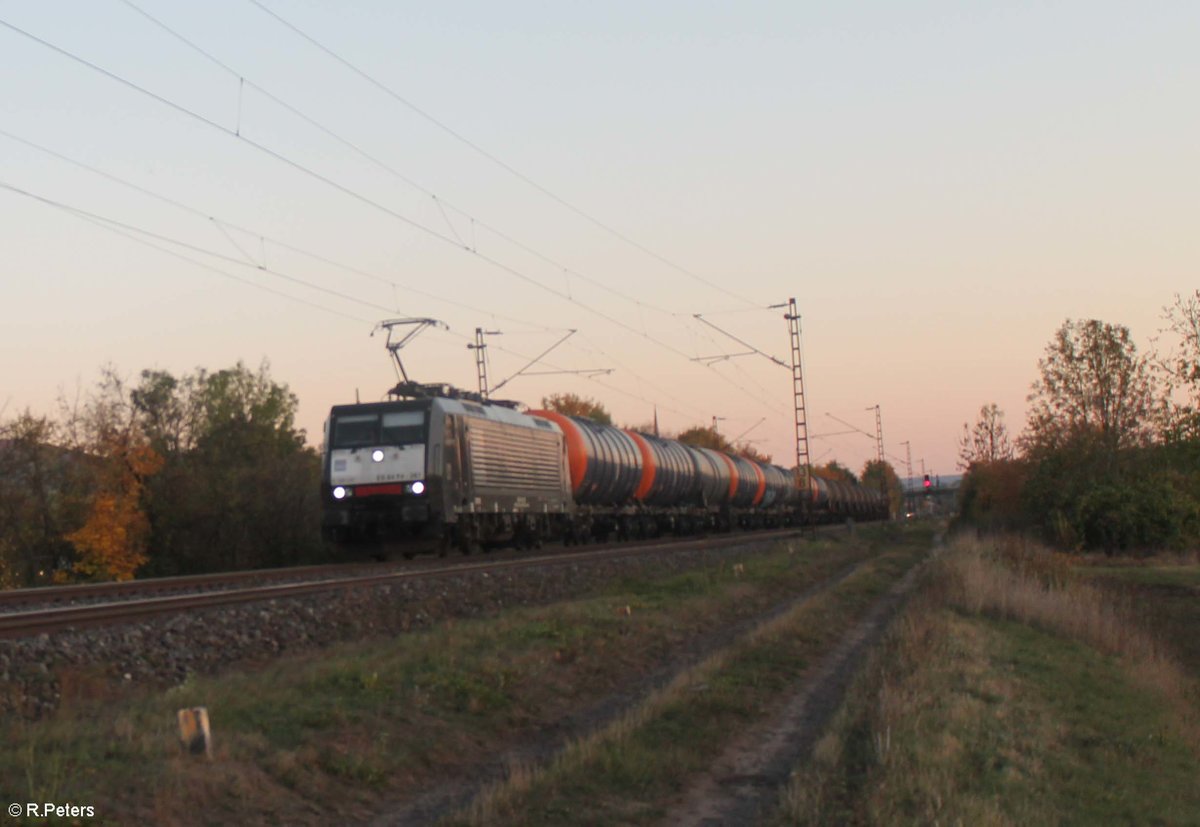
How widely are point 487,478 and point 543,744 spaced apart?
19.9m

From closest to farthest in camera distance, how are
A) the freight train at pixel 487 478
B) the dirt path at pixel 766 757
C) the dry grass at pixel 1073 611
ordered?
the dirt path at pixel 766 757
the dry grass at pixel 1073 611
the freight train at pixel 487 478

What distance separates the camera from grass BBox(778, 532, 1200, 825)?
8.16m

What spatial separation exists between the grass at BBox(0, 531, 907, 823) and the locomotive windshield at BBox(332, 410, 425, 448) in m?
10.8

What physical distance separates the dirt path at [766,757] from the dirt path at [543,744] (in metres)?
1.44

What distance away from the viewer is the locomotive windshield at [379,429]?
27531 millimetres

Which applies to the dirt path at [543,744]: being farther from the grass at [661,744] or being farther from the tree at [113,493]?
the tree at [113,493]

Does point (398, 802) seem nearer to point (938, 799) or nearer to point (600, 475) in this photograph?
point (938, 799)

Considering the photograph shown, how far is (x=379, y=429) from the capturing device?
27.8 m

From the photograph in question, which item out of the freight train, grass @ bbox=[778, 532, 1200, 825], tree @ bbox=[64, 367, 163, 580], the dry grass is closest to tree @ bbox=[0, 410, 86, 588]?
tree @ bbox=[64, 367, 163, 580]

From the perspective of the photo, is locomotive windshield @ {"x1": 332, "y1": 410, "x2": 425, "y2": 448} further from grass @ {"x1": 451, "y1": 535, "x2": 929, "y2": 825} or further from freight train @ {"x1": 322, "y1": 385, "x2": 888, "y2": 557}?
grass @ {"x1": 451, "y1": 535, "x2": 929, "y2": 825}

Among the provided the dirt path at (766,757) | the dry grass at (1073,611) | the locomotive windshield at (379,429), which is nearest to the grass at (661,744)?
the dirt path at (766,757)

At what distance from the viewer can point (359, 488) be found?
27.5m

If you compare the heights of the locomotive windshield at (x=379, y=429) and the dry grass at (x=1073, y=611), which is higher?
the locomotive windshield at (x=379, y=429)

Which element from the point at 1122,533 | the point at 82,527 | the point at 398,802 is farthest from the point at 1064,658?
the point at 82,527
